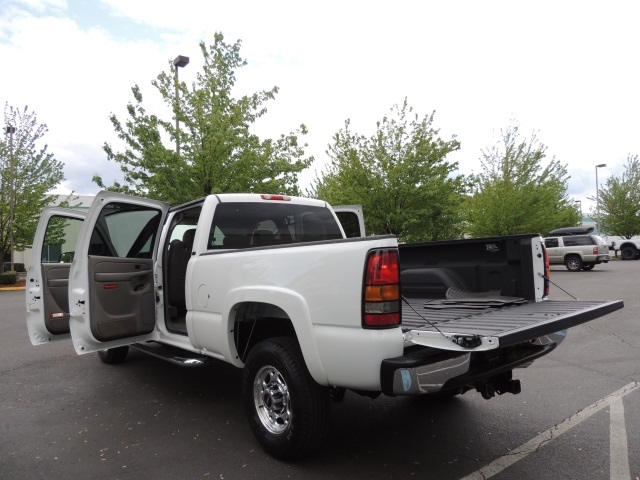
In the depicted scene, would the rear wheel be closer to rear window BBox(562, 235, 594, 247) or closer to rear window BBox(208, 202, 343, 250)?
rear window BBox(562, 235, 594, 247)

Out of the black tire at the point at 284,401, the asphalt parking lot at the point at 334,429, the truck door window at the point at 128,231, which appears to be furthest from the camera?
the truck door window at the point at 128,231

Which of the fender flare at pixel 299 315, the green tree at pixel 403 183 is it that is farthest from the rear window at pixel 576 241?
the fender flare at pixel 299 315

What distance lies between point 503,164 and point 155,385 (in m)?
24.8

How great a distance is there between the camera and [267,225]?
4.73 m

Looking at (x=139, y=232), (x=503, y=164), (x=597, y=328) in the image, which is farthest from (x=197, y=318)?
(x=503, y=164)

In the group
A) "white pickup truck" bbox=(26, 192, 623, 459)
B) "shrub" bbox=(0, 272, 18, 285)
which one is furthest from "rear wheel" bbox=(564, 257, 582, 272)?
"shrub" bbox=(0, 272, 18, 285)

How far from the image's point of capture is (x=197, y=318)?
4113mm

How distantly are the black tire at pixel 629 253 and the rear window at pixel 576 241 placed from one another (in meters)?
13.0

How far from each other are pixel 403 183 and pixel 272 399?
45.8 feet

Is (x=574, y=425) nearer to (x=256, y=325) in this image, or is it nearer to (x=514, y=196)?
(x=256, y=325)

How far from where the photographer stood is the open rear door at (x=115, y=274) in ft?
14.6

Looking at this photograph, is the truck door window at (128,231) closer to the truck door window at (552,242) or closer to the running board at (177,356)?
the running board at (177,356)

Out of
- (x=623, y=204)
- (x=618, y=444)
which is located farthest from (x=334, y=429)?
(x=623, y=204)

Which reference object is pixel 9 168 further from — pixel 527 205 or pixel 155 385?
pixel 527 205
